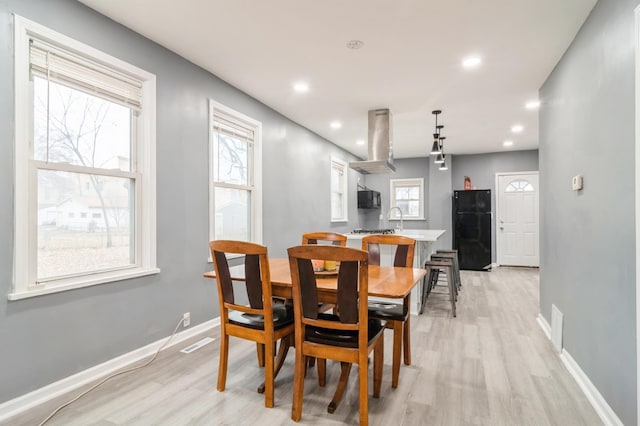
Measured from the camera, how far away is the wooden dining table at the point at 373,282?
1.77 metres

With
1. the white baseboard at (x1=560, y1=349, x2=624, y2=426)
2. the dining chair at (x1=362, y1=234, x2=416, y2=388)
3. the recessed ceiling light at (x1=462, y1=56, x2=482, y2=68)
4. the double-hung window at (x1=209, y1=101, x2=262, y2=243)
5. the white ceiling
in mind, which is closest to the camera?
the white baseboard at (x1=560, y1=349, x2=624, y2=426)

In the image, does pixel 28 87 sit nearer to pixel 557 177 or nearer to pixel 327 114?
pixel 327 114

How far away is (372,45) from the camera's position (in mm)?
2873

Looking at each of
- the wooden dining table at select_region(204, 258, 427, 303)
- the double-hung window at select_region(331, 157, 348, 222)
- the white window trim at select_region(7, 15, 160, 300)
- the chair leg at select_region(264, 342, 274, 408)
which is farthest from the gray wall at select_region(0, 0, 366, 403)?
the double-hung window at select_region(331, 157, 348, 222)

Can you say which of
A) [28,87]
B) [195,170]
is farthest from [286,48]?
[28,87]

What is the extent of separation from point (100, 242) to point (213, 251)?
1082 mm

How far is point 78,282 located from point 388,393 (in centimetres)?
218

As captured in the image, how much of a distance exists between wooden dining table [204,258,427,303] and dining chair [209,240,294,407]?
104 millimetres

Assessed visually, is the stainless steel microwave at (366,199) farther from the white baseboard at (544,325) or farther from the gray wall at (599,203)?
the gray wall at (599,203)

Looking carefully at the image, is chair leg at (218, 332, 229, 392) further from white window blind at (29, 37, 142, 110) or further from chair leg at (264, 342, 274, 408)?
white window blind at (29, 37, 142, 110)

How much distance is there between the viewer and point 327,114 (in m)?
4.84

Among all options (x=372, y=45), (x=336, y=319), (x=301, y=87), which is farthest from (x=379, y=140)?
(x=336, y=319)

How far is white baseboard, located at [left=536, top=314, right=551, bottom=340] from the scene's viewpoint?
3214 millimetres

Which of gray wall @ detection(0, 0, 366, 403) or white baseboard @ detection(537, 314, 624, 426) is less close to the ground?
gray wall @ detection(0, 0, 366, 403)
